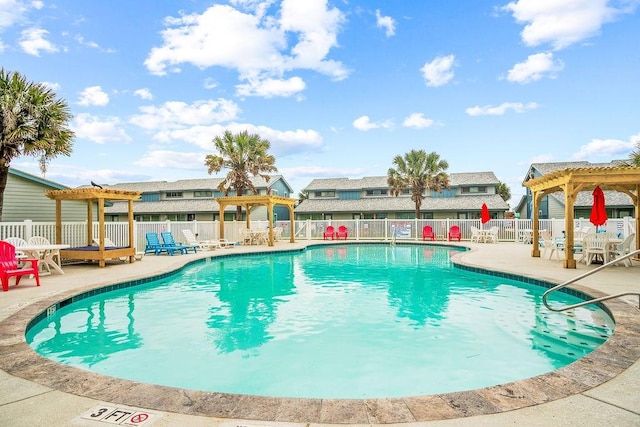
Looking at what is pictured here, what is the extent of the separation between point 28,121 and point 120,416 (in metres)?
12.4

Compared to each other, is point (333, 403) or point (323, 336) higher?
point (333, 403)

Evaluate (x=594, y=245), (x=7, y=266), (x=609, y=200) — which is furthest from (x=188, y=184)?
(x=609, y=200)

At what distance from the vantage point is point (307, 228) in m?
25.3

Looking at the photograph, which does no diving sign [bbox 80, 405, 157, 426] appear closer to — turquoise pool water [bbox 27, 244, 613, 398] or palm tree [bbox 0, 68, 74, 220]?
turquoise pool water [bbox 27, 244, 613, 398]

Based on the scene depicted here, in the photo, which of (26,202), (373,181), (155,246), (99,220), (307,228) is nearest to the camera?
(99,220)

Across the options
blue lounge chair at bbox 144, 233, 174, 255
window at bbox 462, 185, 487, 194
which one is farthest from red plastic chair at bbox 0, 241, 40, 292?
window at bbox 462, 185, 487, 194

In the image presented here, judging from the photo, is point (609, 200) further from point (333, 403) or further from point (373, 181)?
point (333, 403)

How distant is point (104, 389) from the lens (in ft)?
9.75

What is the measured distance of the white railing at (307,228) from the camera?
12.5 metres

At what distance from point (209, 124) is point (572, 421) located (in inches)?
1083

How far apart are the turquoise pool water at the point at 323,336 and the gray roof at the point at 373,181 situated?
2670cm

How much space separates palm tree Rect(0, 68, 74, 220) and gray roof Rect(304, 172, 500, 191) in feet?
88.6

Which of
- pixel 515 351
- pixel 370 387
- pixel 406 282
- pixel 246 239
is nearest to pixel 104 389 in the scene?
pixel 370 387

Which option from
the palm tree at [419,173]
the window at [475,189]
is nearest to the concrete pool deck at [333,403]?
the palm tree at [419,173]
